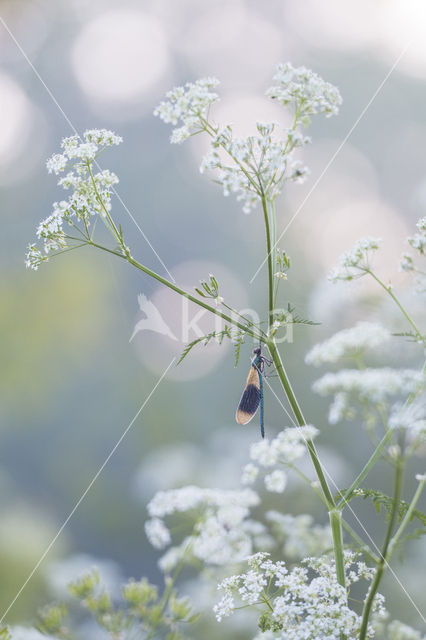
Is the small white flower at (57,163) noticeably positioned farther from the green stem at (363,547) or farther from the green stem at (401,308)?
the green stem at (363,547)

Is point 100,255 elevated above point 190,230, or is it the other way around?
point 190,230

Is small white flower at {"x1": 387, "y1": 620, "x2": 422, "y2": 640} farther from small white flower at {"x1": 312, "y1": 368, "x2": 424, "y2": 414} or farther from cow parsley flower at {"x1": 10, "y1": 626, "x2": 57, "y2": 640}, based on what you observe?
cow parsley flower at {"x1": 10, "y1": 626, "x2": 57, "y2": 640}

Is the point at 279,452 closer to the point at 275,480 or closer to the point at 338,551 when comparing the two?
the point at 275,480

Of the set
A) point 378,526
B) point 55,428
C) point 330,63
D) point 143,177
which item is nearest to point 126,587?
point 378,526

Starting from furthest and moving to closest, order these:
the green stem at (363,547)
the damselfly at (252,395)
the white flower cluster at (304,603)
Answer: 1. the damselfly at (252,395)
2. the white flower cluster at (304,603)
3. the green stem at (363,547)

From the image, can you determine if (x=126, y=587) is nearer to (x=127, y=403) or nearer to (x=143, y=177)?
(x=127, y=403)

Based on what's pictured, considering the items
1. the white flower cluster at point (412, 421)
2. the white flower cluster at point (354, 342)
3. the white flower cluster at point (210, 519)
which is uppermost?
the white flower cluster at point (354, 342)

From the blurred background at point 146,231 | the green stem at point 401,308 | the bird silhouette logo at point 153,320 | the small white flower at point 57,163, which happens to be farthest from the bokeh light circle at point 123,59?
the green stem at point 401,308
